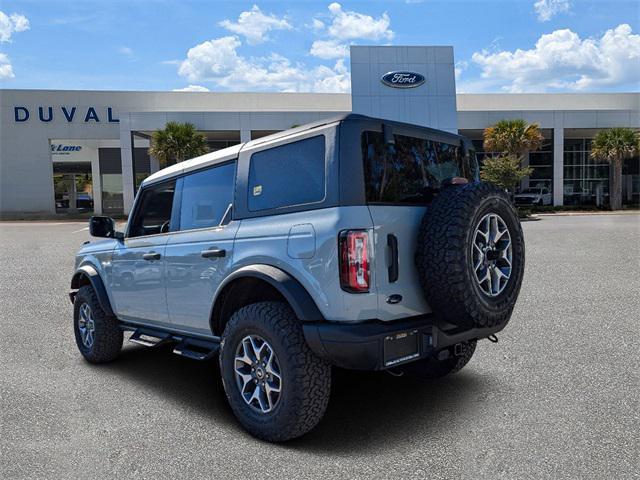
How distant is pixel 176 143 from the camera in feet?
99.1

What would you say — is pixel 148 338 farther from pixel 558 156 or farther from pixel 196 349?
pixel 558 156

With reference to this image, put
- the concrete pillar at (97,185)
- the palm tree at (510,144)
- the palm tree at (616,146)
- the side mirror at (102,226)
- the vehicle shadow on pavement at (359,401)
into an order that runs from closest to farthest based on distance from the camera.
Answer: the vehicle shadow on pavement at (359,401) < the side mirror at (102,226) < the palm tree at (510,144) < the palm tree at (616,146) < the concrete pillar at (97,185)

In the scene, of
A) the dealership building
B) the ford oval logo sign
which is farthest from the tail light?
the ford oval logo sign

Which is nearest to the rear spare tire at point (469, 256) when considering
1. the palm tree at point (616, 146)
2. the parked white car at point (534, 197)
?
the parked white car at point (534, 197)

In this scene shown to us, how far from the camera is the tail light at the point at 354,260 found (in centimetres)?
297

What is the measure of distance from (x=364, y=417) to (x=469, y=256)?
→ 143cm

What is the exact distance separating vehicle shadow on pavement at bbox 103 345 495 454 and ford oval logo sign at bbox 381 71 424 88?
31814 millimetres

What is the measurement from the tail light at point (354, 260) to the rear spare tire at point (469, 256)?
15.7 inches

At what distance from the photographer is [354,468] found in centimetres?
296

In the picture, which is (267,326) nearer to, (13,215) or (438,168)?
(438,168)

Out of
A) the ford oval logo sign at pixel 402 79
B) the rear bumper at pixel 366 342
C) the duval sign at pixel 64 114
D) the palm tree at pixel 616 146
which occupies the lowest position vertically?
the rear bumper at pixel 366 342

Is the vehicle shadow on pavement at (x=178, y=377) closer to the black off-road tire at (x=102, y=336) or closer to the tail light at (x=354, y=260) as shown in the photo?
the black off-road tire at (x=102, y=336)

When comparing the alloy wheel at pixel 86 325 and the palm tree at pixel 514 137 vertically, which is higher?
the palm tree at pixel 514 137

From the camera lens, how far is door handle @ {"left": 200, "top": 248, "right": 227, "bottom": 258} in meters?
3.64
